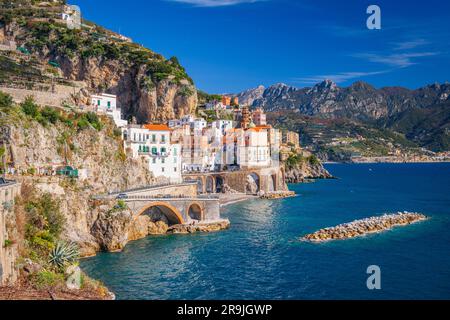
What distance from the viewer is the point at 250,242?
49.2 meters

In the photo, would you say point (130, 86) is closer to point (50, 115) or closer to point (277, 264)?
point (50, 115)

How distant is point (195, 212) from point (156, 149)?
16.2 m

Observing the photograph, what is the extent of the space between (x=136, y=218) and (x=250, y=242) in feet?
42.3

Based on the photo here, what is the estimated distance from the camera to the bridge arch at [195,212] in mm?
55781

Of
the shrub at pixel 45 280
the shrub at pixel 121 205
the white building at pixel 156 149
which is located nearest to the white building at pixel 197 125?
the white building at pixel 156 149

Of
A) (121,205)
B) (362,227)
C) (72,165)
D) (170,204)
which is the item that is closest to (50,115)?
(72,165)

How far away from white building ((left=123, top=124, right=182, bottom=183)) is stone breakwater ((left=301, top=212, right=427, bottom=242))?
2693cm

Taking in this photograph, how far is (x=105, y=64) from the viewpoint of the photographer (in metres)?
98.1

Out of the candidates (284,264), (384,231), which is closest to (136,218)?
(284,264)

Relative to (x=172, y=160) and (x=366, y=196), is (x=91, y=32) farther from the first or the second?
(x=366, y=196)

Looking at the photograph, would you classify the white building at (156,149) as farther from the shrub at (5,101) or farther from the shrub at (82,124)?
the shrub at (5,101)

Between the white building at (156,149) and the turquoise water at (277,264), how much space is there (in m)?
13.8
